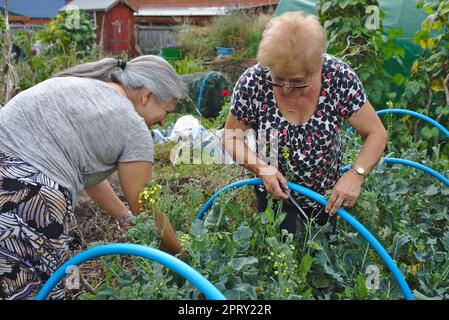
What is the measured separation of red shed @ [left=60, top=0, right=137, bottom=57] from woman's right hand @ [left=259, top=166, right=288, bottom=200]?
9.85 metres

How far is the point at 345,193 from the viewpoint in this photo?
6.63 ft

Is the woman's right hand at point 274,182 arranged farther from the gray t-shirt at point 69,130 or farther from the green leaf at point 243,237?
the gray t-shirt at point 69,130

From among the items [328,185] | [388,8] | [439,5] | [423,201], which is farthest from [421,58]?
[328,185]

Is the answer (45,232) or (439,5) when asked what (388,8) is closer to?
(439,5)

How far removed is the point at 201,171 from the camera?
429cm

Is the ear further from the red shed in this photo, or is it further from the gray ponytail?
the red shed

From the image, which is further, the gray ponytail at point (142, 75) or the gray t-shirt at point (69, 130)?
the gray ponytail at point (142, 75)

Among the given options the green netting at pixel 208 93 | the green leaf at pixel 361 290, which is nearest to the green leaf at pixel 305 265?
the green leaf at pixel 361 290

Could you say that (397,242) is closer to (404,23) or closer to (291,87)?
(291,87)

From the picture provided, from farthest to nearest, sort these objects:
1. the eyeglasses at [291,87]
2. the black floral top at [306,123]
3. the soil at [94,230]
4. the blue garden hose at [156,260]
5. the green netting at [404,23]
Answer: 1. the green netting at [404,23]
2. the soil at [94,230]
3. the black floral top at [306,123]
4. the eyeglasses at [291,87]
5. the blue garden hose at [156,260]

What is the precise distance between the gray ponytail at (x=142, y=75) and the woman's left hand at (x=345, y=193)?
28.8 inches

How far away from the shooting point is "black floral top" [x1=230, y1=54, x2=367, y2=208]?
6.93 ft

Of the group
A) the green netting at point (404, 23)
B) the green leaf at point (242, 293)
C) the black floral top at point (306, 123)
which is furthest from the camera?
the green netting at point (404, 23)

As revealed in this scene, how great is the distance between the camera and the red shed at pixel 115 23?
37.4 ft
